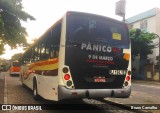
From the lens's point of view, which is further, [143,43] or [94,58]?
[143,43]

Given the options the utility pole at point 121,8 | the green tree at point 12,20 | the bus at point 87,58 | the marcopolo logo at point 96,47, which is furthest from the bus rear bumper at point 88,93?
the utility pole at point 121,8

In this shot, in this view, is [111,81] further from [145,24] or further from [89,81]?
[145,24]

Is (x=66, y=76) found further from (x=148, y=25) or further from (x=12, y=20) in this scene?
(x=148, y=25)

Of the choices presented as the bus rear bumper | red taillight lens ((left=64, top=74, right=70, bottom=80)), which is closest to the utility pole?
the bus rear bumper

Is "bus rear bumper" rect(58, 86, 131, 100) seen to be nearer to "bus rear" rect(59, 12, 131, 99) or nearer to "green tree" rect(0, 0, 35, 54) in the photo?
"bus rear" rect(59, 12, 131, 99)

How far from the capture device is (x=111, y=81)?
342 inches

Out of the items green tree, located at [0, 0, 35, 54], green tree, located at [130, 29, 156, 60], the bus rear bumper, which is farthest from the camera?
green tree, located at [130, 29, 156, 60]

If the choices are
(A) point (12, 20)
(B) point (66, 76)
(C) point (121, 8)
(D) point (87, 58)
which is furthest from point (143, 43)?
(B) point (66, 76)

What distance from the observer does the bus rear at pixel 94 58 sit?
8039 millimetres

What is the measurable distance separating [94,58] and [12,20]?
15.2 meters

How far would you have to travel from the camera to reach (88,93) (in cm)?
810

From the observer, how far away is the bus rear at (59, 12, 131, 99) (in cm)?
804

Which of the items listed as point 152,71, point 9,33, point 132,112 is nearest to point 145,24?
point 152,71

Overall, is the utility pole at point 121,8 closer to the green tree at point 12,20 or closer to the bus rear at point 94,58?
the green tree at point 12,20
